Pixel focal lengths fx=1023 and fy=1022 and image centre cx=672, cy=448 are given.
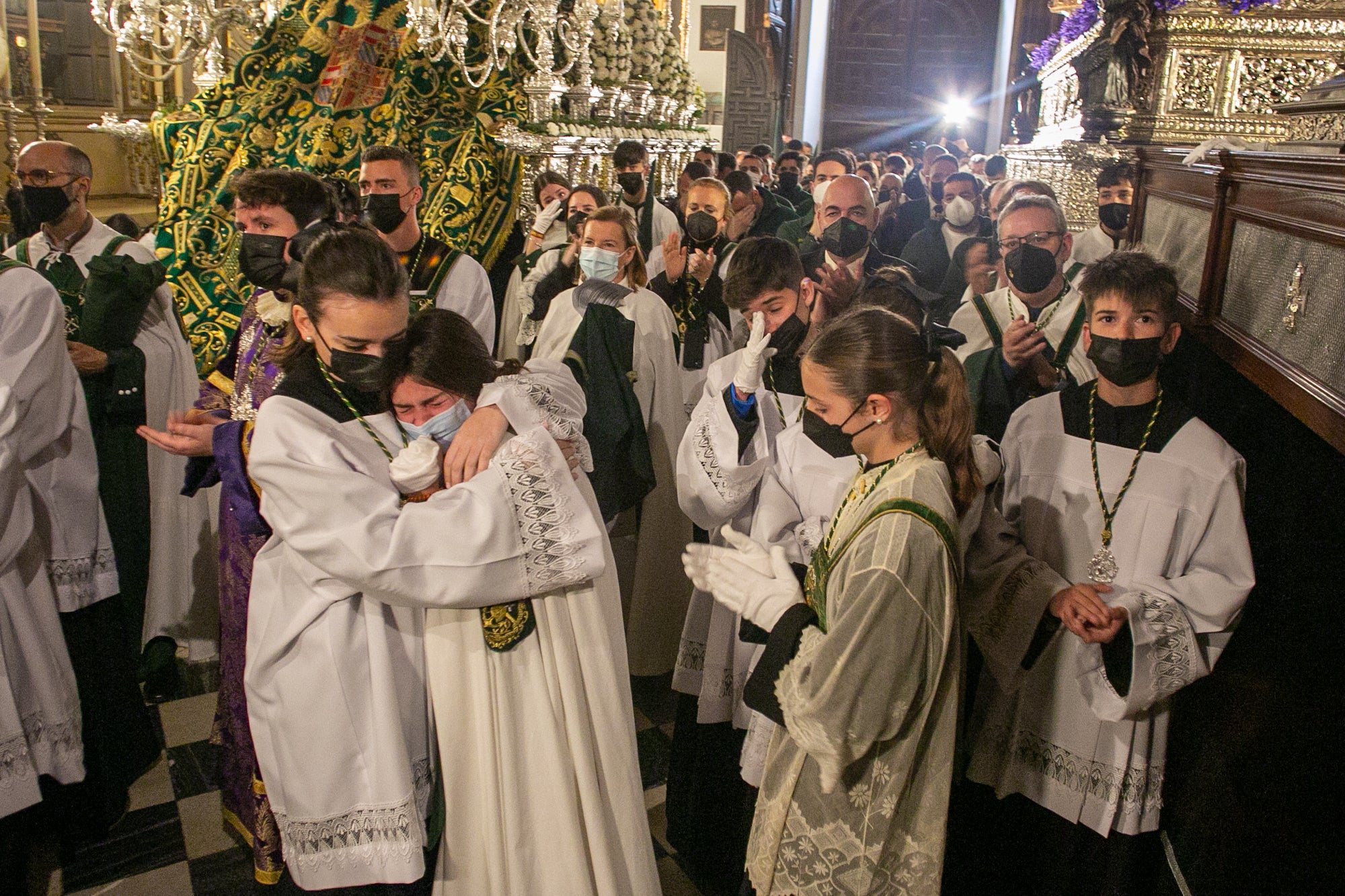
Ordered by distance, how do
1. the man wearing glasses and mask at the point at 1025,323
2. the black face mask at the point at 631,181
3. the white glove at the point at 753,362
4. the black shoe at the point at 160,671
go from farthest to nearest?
the black face mask at the point at 631,181 < the black shoe at the point at 160,671 < the man wearing glasses and mask at the point at 1025,323 < the white glove at the point at 753,362

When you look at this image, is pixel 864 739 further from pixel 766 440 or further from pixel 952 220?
pixel 952 220

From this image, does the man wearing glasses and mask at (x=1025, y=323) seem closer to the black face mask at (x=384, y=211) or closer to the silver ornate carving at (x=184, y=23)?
the black face mask at (x=384, y=211)

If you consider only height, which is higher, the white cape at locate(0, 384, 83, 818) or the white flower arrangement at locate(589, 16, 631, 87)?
the white flower arrangement at locate(589, 16, 631, 87)

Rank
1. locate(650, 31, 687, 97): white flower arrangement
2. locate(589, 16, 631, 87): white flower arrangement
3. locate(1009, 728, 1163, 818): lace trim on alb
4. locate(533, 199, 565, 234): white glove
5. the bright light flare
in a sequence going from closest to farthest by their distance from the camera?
locate(1009, 728, 1163, 818): lace trim on alb, locate(533, 199, 565, 234): white glove, locate(589, 16, 631, 87): white flower arrangement, locate(650, 31, 687, 97): white flower arrangement, the bright light flare

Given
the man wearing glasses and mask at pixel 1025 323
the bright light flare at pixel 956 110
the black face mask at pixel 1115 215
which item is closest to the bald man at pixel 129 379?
the man wearing glasses and mask at pixel 1025 323

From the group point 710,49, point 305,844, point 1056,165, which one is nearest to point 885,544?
point 305,844

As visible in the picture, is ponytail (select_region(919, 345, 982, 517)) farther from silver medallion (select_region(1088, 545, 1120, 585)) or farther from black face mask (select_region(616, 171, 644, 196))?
black face mask (select_region(616, 171, 644, 196))

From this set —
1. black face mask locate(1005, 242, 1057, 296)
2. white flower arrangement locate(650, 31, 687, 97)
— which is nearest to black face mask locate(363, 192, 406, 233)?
black face mask locate(1005, 242, 1057, 296)

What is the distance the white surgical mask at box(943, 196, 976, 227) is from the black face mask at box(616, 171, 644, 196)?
203 centimetres

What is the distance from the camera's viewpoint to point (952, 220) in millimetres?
6754

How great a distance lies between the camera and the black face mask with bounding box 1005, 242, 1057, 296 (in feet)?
11.9

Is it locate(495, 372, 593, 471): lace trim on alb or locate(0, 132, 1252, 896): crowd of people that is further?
locate(495, 372, 593, 471): lace trim on alb

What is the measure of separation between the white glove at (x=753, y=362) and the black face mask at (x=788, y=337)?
0.18 m

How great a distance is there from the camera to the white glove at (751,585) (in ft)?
6.54
